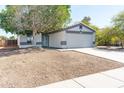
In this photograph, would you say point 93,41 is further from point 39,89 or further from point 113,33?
point 39,89

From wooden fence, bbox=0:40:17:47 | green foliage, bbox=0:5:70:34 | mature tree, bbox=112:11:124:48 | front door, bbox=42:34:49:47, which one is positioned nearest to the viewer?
green foliage, bbox=0:5:70:34

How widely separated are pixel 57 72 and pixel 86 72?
130 centimetres

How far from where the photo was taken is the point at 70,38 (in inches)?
694

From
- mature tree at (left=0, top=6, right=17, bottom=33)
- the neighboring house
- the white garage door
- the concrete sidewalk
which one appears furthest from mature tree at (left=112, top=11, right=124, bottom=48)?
the concrete sidewalk

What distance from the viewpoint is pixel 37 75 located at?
597 cm

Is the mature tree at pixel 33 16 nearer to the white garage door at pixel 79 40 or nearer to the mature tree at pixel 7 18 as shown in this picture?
the mature tree at pixel 7 18

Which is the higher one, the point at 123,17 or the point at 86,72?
the point at 123,17

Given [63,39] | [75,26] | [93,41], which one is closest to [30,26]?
[63,39]

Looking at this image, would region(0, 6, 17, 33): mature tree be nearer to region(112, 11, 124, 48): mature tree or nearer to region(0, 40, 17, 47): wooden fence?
region(0, 40, 17, 47): wooden fence

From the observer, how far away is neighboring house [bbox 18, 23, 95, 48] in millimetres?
17375

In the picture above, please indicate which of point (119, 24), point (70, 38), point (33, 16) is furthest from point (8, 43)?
point (119, 24)

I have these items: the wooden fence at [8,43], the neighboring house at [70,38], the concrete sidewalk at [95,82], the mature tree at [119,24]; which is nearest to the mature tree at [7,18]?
the neighboring house at [70,38]

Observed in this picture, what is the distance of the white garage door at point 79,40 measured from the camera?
17.6m

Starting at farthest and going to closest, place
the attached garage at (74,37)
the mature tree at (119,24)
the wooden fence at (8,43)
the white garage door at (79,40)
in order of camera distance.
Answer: the wooden fence at (8,43) → the mature tree at (119,24) → the white garage door at (79,40) → the attached garage at (74,37)
